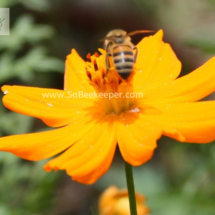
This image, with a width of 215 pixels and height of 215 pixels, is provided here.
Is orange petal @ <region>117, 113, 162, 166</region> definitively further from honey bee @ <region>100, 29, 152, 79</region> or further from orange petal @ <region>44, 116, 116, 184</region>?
honey bee @ <region>100, 29, 152, 79</region>

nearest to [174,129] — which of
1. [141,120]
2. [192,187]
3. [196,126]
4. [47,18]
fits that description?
[196,126]

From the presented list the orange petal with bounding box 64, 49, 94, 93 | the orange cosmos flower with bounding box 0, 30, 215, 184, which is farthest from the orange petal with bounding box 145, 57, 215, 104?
the orange petal with bounding box 64, 49, 94, 93

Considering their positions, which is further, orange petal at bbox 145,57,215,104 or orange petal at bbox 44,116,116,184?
orange petal at bbox 145,57,215,104

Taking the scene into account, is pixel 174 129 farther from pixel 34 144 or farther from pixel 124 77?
pixel 34 144

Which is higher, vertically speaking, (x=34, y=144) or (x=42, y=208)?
(x=34, y=144)

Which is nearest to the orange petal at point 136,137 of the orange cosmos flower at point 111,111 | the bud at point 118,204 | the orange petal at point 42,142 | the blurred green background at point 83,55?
the orange cosmos flower at point 111,111
